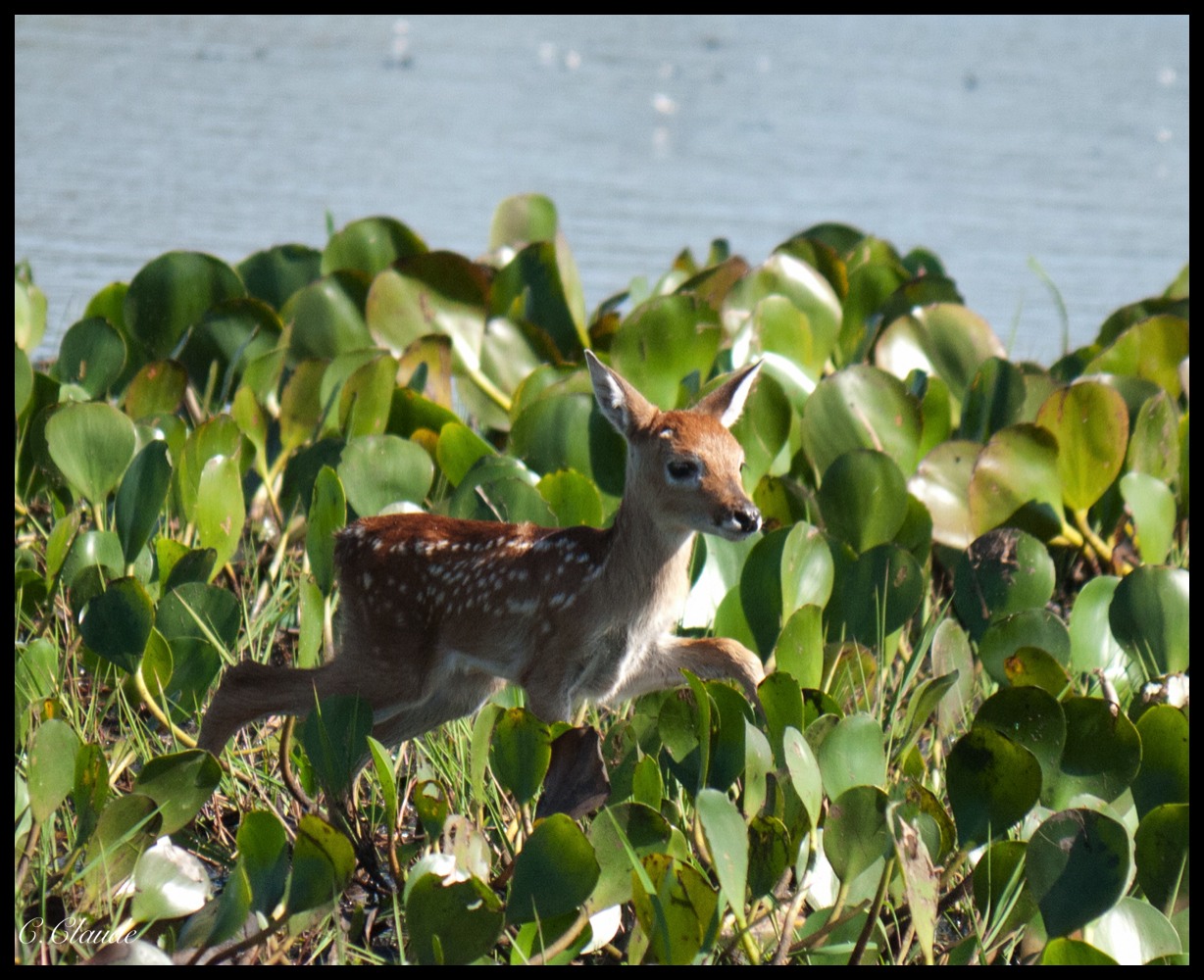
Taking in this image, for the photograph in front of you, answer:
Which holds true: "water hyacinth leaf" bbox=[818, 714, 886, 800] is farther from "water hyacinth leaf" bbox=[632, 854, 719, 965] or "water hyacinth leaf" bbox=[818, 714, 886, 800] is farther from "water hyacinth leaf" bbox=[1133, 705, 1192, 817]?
"water hyacinth leaf" bbox=[1133, 705, 1192, 817]

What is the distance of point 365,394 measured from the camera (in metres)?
5.61

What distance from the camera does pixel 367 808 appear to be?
420 centimetres

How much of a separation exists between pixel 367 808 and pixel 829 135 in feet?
43.9

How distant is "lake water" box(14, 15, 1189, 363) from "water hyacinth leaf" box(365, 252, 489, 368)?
2130mm

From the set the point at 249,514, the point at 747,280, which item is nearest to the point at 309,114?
the point at 747,280

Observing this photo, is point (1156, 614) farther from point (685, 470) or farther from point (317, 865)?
point (317, 865)

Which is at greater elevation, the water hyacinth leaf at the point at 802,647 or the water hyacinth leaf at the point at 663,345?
the water hyacinth leaf at the point at 663,345

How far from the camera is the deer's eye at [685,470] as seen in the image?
13.8 feet

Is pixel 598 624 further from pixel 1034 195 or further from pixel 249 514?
pixel 1034 195

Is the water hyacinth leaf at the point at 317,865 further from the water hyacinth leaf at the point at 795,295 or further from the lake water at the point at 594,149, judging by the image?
the lake water at the point at 594,149

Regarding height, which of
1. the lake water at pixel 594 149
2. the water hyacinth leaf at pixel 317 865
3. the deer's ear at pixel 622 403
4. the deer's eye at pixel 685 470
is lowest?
the lake water at pixel 594 149

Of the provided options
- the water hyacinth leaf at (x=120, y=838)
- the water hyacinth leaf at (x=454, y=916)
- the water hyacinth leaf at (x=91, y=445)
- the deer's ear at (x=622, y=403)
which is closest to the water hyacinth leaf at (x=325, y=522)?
the water hyacinth leaf at (x=91, y=445)

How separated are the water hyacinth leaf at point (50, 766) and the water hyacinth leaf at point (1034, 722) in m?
2.13
